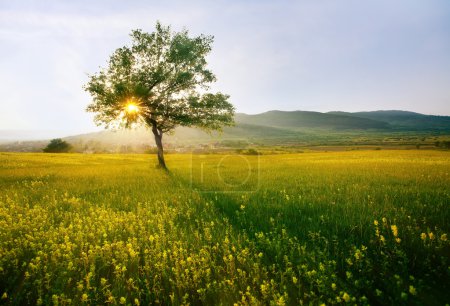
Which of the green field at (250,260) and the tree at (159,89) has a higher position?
the tree at (159,89)

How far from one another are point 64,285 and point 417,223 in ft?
24.1

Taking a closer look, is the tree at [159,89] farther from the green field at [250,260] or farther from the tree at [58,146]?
the tree at [58,146]

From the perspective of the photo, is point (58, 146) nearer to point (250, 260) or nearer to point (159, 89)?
point (159, 89)

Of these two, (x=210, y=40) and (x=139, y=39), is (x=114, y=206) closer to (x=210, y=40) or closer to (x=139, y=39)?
(x=139, y=39)

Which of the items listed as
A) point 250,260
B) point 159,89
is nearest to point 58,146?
point 159,89

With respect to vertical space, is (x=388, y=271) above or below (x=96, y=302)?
above

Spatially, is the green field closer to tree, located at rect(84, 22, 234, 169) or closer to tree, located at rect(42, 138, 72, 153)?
tree, located at rect(84, 22, 234, 169)

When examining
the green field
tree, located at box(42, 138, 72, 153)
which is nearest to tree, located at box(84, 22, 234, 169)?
the green field

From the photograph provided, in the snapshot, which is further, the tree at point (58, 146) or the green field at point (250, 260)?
the tree at point (58, 146)

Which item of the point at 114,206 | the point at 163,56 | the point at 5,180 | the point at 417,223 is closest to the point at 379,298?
the point at 417,223

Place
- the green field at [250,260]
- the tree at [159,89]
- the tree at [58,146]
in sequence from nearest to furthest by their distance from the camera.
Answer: the green field at [250,260] < the tree at [159,89] < the tree at [58,146]

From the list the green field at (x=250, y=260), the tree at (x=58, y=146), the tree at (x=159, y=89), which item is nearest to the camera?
the green field at (x=250, y=260)

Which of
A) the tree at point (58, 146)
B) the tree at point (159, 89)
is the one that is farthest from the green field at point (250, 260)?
the tree at point (58, 146)

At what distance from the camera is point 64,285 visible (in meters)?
4.11
